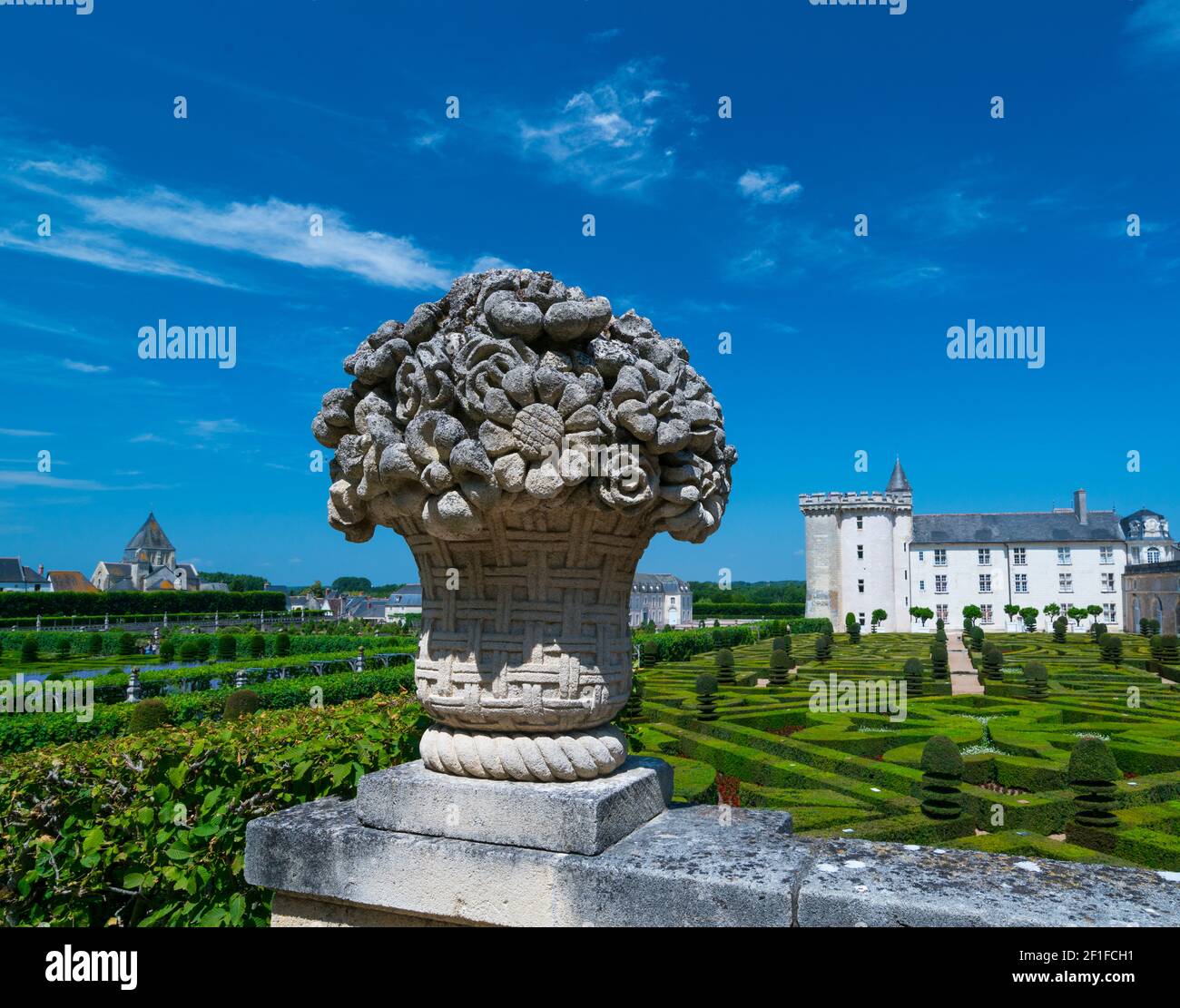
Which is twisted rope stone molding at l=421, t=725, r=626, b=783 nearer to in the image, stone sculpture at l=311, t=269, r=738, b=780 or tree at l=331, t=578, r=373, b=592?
stone sculpture at l=311, t=269, r=738, b=780

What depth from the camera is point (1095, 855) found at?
24.7 ft

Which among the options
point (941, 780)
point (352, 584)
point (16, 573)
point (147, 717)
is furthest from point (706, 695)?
point (352, 584)

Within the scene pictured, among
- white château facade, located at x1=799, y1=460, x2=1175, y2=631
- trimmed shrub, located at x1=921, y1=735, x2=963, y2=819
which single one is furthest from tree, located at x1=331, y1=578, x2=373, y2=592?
trimmed shrub, located at x1=921, y1=735, x2=963, y2=819

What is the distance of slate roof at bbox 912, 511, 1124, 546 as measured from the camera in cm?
4659

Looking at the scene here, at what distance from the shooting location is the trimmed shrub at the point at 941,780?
8297mm

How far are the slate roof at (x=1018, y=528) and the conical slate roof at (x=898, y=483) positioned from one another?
105 inches

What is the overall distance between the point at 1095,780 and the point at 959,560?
43.0 metres

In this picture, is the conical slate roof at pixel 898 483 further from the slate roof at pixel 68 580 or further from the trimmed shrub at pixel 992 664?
the slate roof at pixel 68 580

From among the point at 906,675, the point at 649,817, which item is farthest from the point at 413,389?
the point at 906,675

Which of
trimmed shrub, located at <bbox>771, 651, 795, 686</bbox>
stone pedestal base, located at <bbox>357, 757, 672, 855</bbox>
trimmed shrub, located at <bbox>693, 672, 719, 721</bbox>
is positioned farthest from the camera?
trimmed shrub, located at <bbox>771, 651, 795, 686</bbox>

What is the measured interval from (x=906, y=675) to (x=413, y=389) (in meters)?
17.7

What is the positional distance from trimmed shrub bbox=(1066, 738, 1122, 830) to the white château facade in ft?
124
